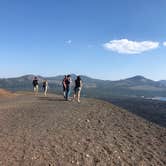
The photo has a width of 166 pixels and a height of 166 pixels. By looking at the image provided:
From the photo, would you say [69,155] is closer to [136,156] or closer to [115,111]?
[136,156]

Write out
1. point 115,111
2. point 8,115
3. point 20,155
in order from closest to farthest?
point 20,155, point 8,115, point 115,111

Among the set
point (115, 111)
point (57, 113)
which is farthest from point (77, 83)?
point (57, 113)

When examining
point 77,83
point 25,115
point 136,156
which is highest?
point 77,83

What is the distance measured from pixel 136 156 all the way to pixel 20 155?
5991 mm

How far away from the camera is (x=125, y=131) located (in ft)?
65.6

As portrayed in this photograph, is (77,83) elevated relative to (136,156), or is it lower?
elevated

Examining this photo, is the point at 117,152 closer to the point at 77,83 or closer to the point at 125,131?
the point at 125,131

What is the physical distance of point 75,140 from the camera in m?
16.0

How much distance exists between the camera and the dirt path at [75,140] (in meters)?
13.4

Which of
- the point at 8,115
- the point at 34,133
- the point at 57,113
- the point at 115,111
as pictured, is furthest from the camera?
the point at 115,111

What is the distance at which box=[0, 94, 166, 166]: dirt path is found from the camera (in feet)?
43.8

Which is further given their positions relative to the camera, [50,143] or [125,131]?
[125,131]

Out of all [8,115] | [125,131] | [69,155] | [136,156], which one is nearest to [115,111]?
[125,131]

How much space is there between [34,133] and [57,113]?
6735 mm
